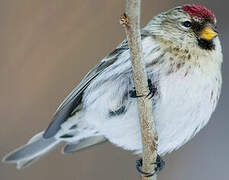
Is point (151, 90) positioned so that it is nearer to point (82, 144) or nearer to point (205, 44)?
point (205, 44)

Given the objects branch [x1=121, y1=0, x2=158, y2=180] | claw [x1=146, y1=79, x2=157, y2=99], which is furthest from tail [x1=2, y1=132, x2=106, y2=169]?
branch [x1=121, y1=0, x2=158, y2=180]

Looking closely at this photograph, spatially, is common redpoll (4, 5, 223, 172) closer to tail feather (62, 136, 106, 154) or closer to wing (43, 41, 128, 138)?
wing (43, 41, 128, 138)

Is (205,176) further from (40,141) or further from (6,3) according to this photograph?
(6,3)

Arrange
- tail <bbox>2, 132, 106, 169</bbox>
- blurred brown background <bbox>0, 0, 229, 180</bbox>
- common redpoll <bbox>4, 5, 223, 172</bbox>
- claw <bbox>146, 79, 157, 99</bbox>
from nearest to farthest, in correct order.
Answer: claw <bbox>146, 79, 157, 99</bbox>
common redpoll <bbox>4, 5, 223, 172</bbox>
tail <bbox>2, 132, 106, 169</bbox>
blurred brown background <bbox>0, 0, 229, 180</bbox>

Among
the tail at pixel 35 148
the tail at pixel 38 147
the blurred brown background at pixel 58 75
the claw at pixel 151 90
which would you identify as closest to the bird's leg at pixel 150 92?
the claw at pixel 151 90

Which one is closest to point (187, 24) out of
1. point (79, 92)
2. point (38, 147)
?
point (79, 92)

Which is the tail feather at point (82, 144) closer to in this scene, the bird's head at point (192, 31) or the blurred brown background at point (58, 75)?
the blurred brown background at point (58, 75)

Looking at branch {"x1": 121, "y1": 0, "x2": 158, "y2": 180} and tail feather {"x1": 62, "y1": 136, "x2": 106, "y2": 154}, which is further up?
branch {"x1": 121, "y1": 0, "x2": 158, "y2": 180}
